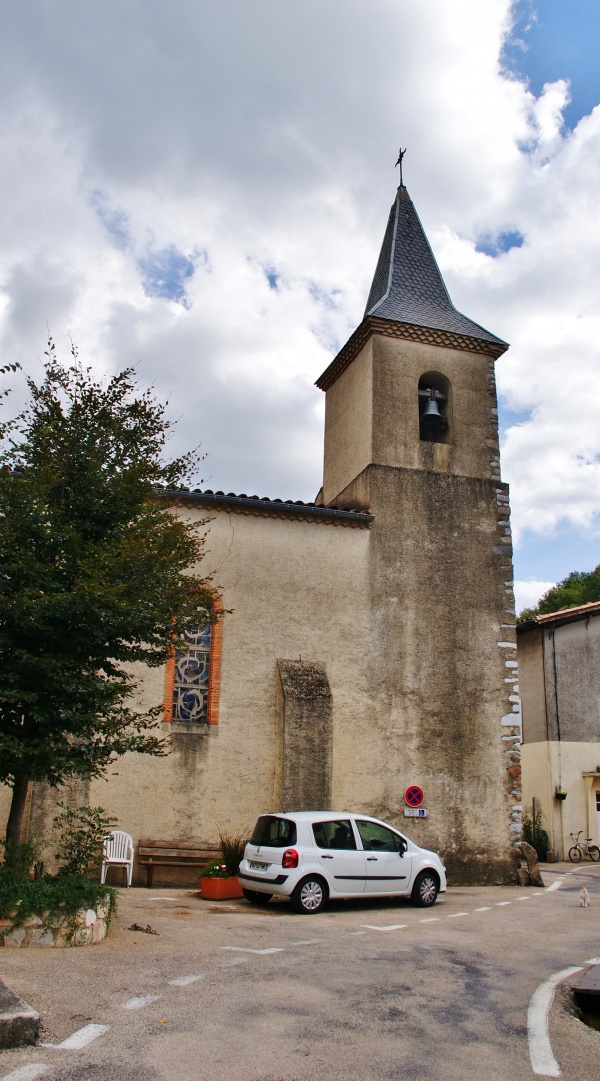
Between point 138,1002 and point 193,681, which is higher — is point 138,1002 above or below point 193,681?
below

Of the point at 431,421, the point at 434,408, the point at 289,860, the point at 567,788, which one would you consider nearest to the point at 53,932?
the point at 289,860

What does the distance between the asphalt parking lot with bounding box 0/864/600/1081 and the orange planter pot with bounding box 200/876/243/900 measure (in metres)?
1.71

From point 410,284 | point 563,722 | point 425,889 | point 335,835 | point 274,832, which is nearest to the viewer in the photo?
point 274,832

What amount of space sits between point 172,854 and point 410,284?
1339 cm

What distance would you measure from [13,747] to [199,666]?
6.70m

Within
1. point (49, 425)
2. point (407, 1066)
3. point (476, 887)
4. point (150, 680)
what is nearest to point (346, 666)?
point (150, 680)

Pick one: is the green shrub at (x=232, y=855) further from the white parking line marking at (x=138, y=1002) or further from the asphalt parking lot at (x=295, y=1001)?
the white parking line marking at (x=138, y=1002)

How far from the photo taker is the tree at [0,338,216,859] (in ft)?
25.6

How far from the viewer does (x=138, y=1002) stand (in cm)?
552

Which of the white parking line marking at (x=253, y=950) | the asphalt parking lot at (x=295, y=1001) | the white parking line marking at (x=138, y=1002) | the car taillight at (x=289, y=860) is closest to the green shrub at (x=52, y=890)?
the asphalt parking lot at (x=295, y=1001)

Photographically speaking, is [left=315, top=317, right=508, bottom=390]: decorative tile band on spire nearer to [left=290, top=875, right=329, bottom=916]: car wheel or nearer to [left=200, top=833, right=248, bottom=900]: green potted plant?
[left=200, top=833, right=248, bottom=900]: green potted plant

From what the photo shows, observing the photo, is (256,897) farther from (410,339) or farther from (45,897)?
(410,339)

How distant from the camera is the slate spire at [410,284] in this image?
58.5 feet

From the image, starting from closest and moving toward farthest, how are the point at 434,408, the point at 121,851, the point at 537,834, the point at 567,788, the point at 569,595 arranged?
1. the point at 121,851
2. the point at 434,408
3. the point at 537,834
4. the point at 567,788
5. the point at 569,595
